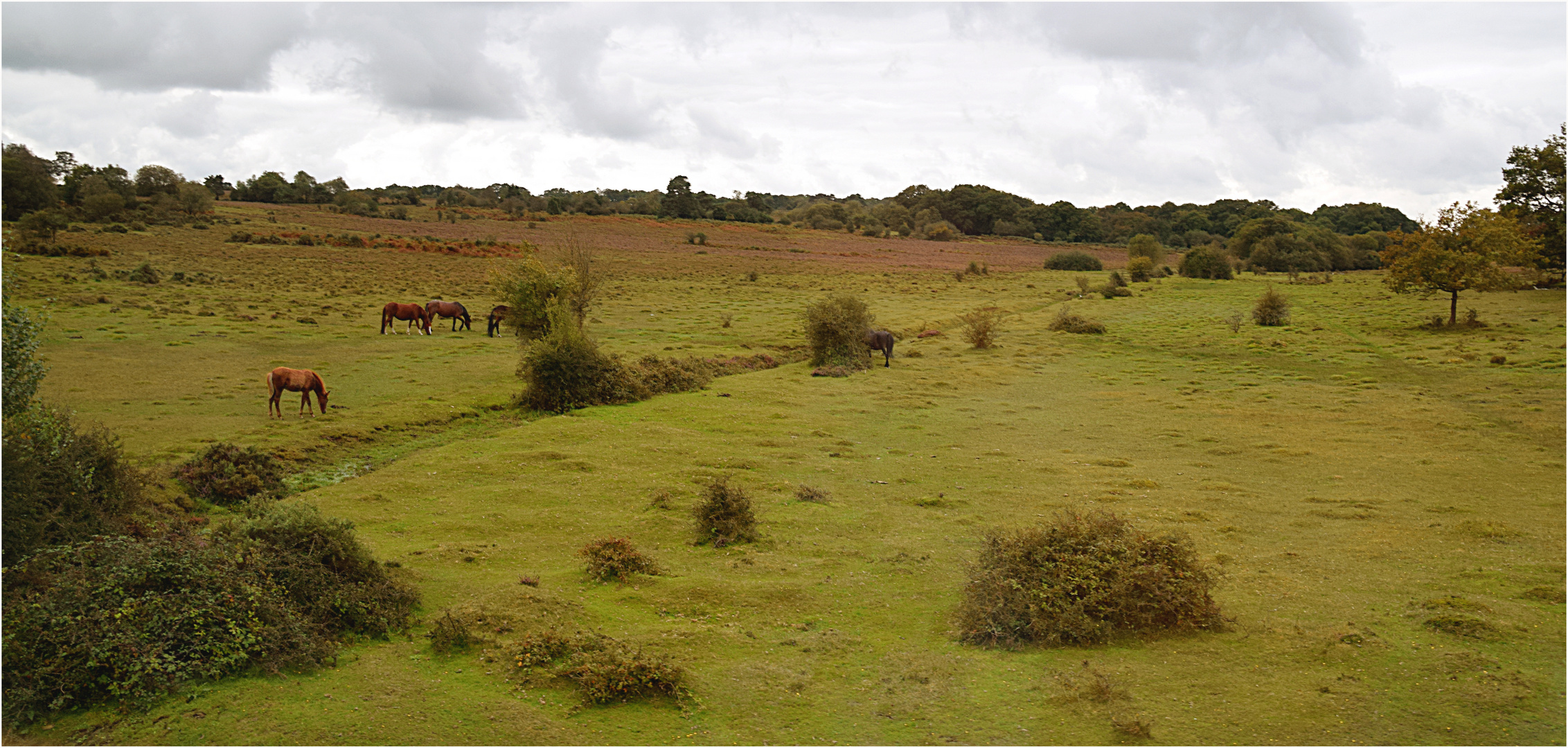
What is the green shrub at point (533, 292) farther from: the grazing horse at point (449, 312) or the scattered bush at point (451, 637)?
the scattered bush at point (451, 637)

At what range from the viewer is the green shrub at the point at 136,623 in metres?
7.69

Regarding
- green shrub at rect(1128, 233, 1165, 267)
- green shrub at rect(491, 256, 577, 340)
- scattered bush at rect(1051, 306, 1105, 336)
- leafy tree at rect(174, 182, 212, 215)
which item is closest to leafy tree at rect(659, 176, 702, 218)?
leafy tree at rect(174, 182, 212, 215)

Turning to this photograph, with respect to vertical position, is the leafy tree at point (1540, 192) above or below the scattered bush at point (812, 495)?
above

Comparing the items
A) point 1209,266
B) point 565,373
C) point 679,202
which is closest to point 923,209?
point 679,202

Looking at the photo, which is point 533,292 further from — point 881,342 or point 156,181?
point 156,181

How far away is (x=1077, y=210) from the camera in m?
143

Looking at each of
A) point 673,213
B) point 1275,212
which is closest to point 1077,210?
point 1275,212

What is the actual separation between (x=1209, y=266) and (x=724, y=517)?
226 feet

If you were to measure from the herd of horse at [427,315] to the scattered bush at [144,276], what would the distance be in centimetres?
1709

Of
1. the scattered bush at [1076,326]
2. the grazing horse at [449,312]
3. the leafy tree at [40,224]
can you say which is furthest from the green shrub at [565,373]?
the leafy tree at [40,224]

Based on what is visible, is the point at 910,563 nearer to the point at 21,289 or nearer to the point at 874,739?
the point at 874,739

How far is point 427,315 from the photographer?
35438mm

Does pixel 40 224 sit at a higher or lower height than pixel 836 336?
higher

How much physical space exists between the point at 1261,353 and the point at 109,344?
4036 centimetres
